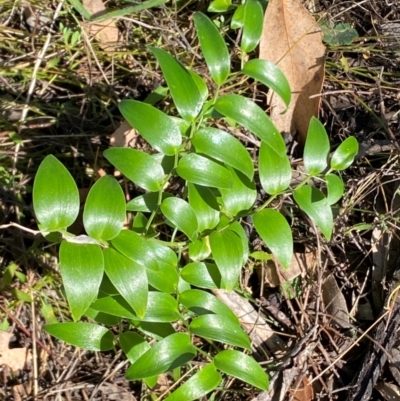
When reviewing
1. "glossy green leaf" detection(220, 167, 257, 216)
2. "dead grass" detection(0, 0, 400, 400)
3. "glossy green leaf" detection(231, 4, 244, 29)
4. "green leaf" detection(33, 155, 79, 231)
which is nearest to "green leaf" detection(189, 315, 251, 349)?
"glossy green leaf" detection(220, 167, 257, 216)

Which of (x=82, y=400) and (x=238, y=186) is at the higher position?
(x=238, y=186)

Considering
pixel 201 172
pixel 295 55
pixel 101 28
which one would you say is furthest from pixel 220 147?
pixel 101 28

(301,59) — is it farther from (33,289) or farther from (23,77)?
(33,289)

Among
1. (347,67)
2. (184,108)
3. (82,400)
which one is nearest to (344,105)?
(347,67)

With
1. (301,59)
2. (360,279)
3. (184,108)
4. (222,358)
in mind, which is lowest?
(360,279)

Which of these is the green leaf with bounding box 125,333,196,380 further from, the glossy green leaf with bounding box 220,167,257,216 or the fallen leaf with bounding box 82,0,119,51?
the fallen leaf with bounding box 82,0,119,51
